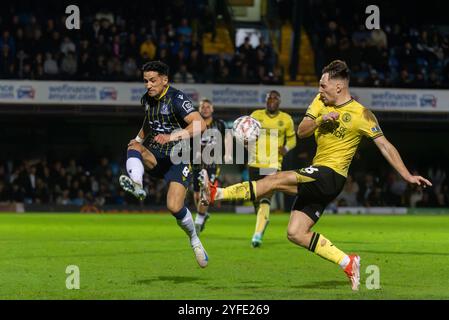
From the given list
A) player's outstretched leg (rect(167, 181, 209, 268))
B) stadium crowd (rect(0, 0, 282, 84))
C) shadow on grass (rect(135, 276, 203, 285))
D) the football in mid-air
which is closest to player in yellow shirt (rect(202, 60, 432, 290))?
shadow on grass (rect(135, 276, 203, 285))

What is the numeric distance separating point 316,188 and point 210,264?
288 centimetres

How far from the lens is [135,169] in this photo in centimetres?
1016

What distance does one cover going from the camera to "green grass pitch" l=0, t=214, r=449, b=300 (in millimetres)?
8570

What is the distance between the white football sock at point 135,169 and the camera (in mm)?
9953

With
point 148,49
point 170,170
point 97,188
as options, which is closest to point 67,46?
point 148,49

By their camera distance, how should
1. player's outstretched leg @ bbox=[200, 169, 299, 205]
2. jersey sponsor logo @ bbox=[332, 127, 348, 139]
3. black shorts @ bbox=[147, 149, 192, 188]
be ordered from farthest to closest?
black shorts @ bbox=[147, 149, 192, 188] → jersey sponsor logo @ bbox=[332, 127, 348, 139] → player's outstretched leg @ bbox=[200, 169, 299, 205]

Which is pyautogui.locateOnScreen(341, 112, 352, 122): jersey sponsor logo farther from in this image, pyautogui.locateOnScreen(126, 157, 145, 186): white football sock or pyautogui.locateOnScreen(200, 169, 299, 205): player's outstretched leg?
pyautogui.locateOnScreen(126, 157, 145, 186): white football sock

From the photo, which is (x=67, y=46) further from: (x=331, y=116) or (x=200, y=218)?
(x=331, y=116)

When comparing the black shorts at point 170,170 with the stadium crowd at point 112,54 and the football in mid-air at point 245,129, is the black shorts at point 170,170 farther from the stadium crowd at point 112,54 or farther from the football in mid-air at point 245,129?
the stadium crowd at point 112,54

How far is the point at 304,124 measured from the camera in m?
8.76

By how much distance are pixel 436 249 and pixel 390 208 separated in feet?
51.8

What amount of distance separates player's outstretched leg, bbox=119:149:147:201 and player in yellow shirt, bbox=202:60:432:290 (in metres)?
1.15
